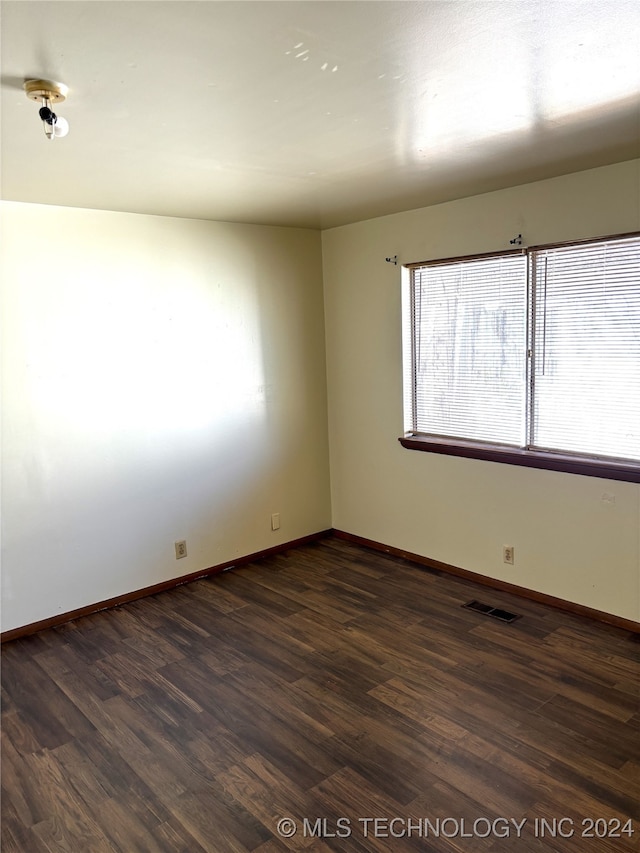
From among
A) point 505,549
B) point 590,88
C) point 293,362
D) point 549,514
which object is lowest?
point 505,549

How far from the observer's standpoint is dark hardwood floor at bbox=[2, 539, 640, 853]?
2049 mm

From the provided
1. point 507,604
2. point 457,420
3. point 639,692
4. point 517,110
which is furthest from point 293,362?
point 639,692

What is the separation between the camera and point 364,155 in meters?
2.63

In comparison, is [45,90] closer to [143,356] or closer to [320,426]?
[143,356]

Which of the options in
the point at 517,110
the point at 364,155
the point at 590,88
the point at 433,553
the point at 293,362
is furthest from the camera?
the point at 293,362

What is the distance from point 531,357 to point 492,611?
1.52 meters

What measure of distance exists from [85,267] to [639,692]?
365 cm

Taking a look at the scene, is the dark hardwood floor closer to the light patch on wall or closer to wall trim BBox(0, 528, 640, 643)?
wall trim BBox(0, 528, 640, 643)

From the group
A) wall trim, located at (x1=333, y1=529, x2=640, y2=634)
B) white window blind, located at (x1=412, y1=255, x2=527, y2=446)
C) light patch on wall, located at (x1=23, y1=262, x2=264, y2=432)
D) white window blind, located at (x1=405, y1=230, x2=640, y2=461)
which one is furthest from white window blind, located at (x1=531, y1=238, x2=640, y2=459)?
light patch on wall, located at (x1=23, y1=262, x2=264, y2=432)

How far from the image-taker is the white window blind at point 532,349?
3.16 metres

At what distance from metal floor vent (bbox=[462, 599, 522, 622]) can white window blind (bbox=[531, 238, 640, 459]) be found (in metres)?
1.01

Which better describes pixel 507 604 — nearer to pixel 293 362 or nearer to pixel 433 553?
pixel 433 553

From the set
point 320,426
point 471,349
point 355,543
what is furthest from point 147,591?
point 471,349

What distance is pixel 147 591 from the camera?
397cm
